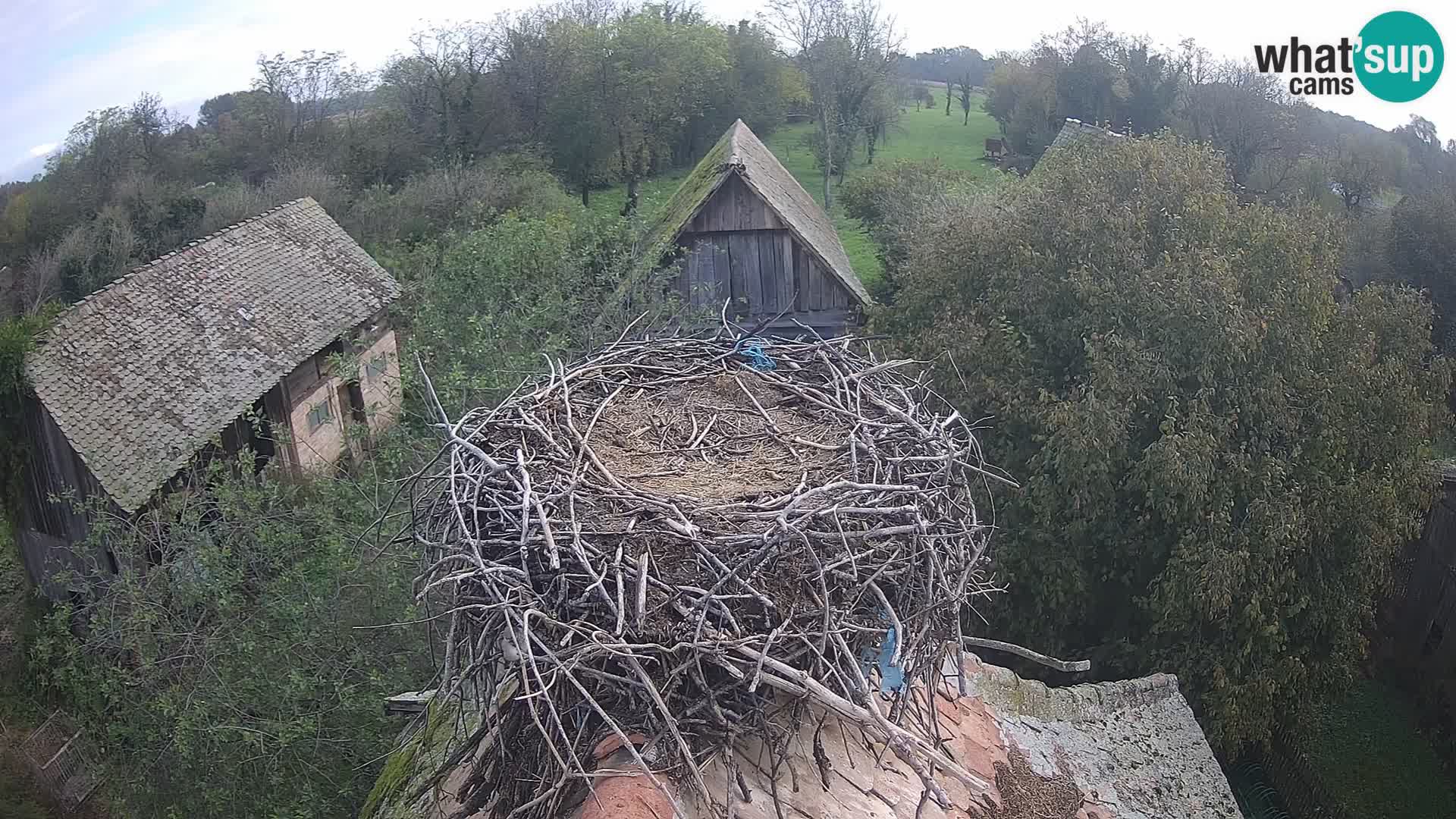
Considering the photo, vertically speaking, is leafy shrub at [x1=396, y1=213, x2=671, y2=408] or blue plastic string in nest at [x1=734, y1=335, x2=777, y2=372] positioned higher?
blue plastic string in nest at [x1=734, y1=335, x2=777, y2=372]

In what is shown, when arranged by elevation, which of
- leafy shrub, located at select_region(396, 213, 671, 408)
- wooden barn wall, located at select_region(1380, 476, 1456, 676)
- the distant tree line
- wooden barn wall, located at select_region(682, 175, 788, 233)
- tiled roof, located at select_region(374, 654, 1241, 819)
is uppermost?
the distant tree line

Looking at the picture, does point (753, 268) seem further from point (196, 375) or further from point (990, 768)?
point (990, 768)

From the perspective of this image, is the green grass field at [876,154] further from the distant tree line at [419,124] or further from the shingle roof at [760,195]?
the shingle roof at [760,195]

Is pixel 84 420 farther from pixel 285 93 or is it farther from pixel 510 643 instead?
pixel 285 93

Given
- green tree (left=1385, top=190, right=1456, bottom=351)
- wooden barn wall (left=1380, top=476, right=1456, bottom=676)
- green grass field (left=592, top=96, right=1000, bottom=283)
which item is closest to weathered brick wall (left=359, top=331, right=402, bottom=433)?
green grass field (left=592, top=96, right=1000, bottom=283)

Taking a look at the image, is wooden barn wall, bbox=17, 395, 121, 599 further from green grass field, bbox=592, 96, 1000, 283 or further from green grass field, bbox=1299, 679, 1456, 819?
green grass field, bbox=592, 96, 1000, 283

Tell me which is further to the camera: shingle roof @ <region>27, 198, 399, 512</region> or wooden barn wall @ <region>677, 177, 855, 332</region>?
wooden barn wall @ <region>677, 177, 855, 332</region>

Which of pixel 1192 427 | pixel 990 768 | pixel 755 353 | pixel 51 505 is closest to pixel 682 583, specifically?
pixel 990 768
